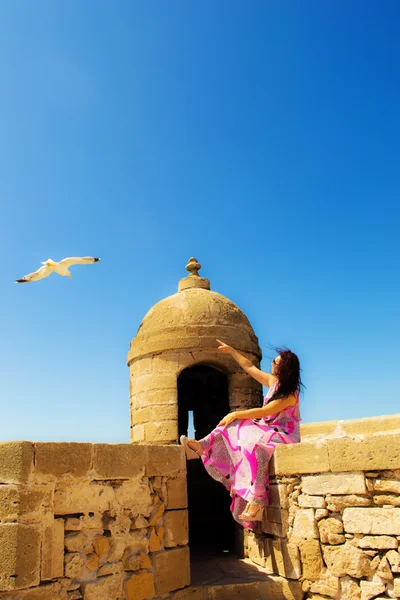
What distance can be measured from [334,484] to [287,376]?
111 cm

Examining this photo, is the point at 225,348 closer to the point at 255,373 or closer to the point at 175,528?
the point at 255,373

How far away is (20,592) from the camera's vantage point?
3.67 meters

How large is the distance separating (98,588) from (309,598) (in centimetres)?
187

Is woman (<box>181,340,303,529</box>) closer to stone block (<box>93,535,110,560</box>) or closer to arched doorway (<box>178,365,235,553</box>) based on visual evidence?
stone block (<box>93,535,110,560</box>)

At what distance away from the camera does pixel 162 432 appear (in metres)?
6.59

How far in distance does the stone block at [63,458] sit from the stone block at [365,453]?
6.78 feet

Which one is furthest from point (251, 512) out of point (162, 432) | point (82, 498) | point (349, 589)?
point (162, 432)

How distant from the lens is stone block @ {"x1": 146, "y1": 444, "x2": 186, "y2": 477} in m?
4.64

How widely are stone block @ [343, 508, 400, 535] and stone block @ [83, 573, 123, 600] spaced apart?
192 cm

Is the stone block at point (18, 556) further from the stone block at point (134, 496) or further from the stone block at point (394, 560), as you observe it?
the stone block at point (394, 560)

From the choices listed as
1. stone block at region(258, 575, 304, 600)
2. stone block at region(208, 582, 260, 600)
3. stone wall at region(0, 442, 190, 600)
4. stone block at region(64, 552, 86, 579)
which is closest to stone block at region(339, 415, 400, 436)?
stone block at region(258, 575, 304, 600)

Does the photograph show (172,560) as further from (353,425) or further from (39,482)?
(353,425)

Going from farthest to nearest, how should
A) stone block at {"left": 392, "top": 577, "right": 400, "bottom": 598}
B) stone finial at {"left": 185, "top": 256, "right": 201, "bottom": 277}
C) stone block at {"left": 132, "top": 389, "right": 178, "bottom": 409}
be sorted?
stone finial at {"left": 185, "top": 256, "right": 201, "bottom": 277} < stone block at {"left": 132, "top": 389, "right": 178, "bottom": 409} < stone block at {"left": 392, "top": 577, "right": 400, "bottom": 598}

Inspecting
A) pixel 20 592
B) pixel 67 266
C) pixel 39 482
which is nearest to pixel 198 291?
pixel 67 266
